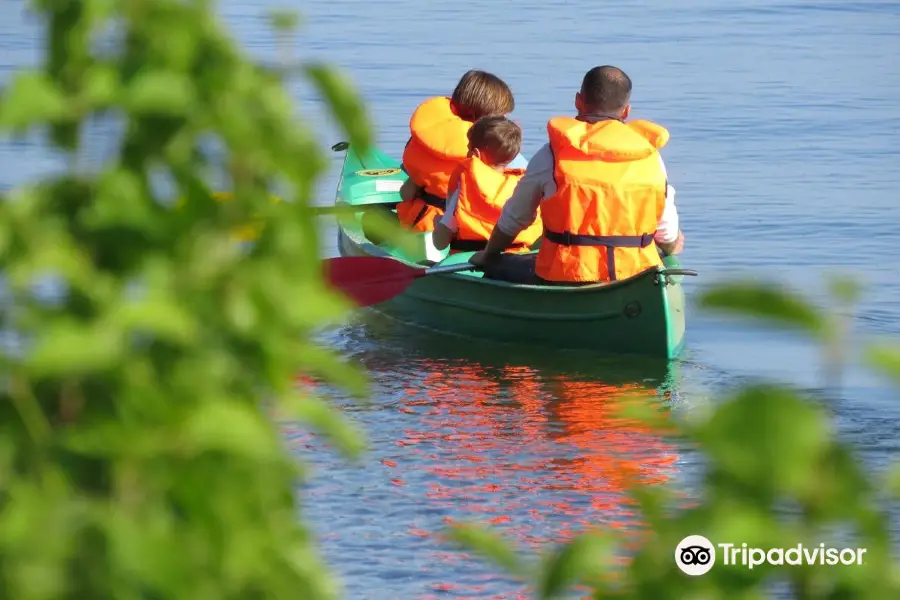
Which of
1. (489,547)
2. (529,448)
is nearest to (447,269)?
(529,448)

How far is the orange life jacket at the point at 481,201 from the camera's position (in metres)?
8.98

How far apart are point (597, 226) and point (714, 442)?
22.4 ft

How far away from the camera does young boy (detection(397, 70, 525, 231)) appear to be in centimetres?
975

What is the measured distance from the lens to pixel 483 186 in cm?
898

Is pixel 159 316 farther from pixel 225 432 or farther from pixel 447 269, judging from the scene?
pixel 447 269

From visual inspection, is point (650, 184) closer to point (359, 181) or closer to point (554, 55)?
point (359, 181)

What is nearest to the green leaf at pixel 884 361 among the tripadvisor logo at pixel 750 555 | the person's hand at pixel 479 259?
the tripadvisor logo at pixel 750 555

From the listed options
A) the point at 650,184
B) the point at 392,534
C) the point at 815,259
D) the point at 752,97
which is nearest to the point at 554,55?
the point at 752,97

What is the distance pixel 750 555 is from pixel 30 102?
72 centimetres

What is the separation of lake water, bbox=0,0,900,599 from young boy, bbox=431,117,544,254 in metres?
0.63

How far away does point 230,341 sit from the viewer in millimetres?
1426

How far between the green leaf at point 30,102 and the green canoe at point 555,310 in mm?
6606

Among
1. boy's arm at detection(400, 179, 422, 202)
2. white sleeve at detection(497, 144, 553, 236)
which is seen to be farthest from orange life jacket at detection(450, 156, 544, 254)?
boy's arm at detection(400, 179, 422, 202)

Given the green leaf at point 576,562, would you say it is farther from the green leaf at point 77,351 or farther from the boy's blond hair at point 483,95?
the boy's blond hair at point 483,95
